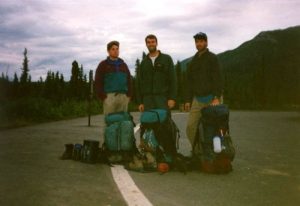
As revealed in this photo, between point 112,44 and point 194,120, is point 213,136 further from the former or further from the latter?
point 112,44

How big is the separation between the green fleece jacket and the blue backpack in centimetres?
71

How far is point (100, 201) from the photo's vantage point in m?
4.80

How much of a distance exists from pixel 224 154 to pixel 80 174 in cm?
216

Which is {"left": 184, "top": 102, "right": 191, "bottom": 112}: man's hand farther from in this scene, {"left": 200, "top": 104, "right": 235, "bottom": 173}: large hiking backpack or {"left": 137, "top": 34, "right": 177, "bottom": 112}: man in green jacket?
{"left": 200, "top": 104, "right": 235, "bottom": 173}: large hiking backpack

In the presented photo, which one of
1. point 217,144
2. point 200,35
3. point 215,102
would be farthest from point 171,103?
point 217,144

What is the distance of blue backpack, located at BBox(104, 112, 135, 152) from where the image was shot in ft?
25.7

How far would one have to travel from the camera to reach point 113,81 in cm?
850

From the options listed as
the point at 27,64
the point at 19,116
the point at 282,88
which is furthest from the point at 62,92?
the point at 19,116

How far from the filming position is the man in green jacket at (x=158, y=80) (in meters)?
8.08

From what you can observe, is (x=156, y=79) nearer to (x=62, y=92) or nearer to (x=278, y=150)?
(x=278, y=150)

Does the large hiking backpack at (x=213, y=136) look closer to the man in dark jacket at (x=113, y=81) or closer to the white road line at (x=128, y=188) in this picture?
the white road line at (x=128, y=188)

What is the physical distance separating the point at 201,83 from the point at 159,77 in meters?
0.80

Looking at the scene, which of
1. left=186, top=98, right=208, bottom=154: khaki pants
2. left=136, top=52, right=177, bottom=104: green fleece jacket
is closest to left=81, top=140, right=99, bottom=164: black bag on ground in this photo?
left=136, top=52, right=177, bottom=104: green fleece jacket

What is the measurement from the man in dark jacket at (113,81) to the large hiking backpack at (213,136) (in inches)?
73.8
